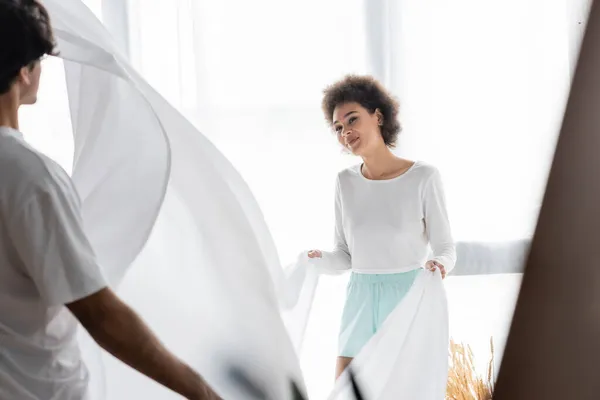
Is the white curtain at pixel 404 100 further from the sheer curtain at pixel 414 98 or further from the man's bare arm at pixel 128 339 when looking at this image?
the man's bare arm at pixel 128 339

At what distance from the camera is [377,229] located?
2.03 meters

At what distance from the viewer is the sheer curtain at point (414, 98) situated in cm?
251

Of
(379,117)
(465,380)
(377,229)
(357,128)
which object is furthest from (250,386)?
(465,380)

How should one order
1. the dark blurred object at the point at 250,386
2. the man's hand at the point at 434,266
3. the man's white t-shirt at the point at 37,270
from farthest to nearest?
the man's hand at the point at 434,266 → the dark blurred object at the point at 250,386 → the man's white t-shirt at the point at 37,270

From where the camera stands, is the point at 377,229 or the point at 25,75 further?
the point at 377,229

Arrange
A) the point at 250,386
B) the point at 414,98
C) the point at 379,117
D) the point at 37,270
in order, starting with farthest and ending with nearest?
the point at 414,98
the point at 379,117
the point at 250,386
the point at 37,270

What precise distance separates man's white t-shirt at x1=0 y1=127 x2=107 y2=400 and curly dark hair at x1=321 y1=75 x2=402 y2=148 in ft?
4.81

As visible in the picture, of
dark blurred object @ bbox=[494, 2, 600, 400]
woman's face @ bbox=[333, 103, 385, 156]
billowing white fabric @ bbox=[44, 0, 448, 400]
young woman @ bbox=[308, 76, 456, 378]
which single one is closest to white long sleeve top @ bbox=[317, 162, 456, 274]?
young woman @ bbox=[308, 76, 456, 378]

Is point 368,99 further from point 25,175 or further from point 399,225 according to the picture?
point 25,175

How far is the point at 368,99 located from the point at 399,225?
0.44 m

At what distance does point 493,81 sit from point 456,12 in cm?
28

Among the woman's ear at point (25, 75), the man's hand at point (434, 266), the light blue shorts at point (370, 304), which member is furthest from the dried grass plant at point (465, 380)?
the woman's ear at point (25, 75)

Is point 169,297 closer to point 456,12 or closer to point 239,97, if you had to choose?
point 239,97

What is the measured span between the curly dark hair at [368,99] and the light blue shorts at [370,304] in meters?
0.46
